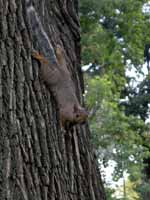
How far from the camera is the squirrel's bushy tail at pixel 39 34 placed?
2.30 meters

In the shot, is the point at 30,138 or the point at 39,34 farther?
the point at 39,34

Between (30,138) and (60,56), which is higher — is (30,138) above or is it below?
below

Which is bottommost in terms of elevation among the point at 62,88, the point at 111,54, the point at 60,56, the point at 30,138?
the point at 30,138

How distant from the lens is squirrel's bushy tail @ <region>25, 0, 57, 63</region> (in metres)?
2.30

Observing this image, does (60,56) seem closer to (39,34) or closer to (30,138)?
(39,34)

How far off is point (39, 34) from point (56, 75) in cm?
18

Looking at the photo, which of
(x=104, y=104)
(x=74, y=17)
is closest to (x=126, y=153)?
(x=104, y=104)

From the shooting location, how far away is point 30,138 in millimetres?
2090

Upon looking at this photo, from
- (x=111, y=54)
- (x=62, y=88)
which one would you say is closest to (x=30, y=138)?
(x=62, y=88)

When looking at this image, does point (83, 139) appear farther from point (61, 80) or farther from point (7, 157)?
point (7, 157)

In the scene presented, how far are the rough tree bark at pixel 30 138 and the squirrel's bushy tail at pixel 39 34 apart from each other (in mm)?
54

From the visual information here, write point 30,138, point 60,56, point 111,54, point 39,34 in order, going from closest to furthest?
point 30,138
point 39,34
point 60,56
point 111,54

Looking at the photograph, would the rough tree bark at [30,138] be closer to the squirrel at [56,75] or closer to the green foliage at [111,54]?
the squirrel at [56,75]

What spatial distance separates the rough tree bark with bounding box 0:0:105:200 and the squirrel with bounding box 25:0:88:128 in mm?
40
